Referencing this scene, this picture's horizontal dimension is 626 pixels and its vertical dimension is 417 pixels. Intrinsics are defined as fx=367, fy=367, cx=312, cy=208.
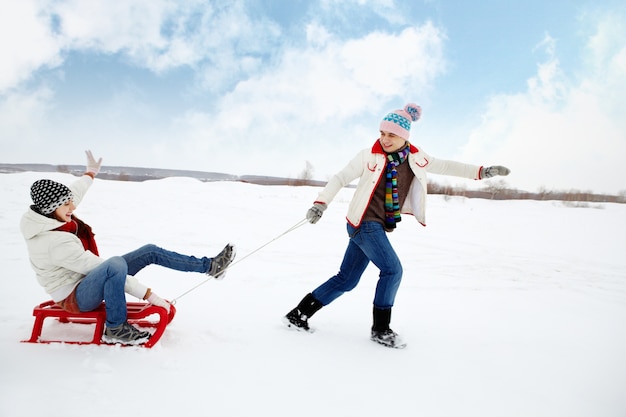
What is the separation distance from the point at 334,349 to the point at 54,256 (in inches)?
86.7

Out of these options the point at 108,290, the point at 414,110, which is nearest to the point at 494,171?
the point at 414,110

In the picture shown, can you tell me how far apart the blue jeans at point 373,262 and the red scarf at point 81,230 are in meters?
1.99

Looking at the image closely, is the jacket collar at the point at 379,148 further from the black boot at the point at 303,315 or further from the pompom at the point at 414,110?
the black boot at the point at 303,315

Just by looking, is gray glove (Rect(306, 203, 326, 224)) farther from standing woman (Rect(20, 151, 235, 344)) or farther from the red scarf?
the red scarf

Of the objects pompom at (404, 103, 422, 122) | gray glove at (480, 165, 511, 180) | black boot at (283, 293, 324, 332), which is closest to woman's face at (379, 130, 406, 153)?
pompom at (404, 103, 422, 122)

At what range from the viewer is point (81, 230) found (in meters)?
2.98

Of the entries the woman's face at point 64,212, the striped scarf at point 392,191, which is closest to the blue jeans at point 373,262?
the striped scarf at point 392,191

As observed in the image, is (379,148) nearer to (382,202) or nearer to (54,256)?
(382,202)

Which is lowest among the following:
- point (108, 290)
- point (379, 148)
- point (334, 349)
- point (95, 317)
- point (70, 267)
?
point (334, 349)

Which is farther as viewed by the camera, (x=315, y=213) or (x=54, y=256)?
(x=315, y=213)

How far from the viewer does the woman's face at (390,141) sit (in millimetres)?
3225

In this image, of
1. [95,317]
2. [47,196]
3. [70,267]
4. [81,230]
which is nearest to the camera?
[47,196]

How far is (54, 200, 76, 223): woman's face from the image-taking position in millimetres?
2604

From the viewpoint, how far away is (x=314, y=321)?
3684 mm
